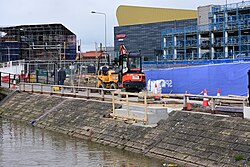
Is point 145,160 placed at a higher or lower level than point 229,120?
lower

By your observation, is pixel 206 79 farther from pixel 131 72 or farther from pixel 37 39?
pixel 37 39

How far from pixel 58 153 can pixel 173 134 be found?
4902 millimetres

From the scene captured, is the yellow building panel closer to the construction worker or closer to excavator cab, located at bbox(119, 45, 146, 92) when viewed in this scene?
the construction worker

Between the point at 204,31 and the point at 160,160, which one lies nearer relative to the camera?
the point at 160,160

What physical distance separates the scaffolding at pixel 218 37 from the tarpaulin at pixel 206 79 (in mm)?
34234

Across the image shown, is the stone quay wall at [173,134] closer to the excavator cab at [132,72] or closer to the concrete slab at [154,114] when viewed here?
the concrete slab at [154,114]

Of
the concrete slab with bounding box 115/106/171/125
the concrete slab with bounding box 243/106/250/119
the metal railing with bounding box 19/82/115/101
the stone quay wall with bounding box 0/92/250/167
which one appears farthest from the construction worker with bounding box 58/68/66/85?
the concrete slab with bounding box 243/106/250/119

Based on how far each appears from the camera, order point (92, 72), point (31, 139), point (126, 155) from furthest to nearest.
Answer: point (92, 72) < point (31, 139) < point (126, 155)

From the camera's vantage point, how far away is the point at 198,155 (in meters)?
16.9

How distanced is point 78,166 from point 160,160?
293cm

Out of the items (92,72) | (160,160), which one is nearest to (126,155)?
(160,160)

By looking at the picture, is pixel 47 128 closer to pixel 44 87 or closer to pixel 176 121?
pixel 176 121

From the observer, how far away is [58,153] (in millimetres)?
20859

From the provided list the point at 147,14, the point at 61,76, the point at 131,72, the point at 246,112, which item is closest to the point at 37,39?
the point at 147,14
